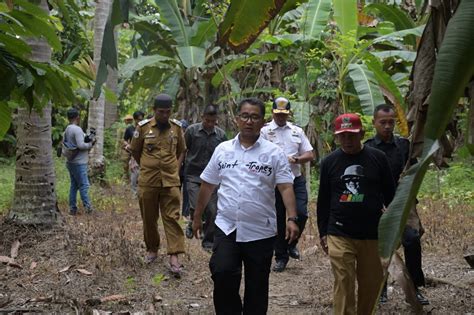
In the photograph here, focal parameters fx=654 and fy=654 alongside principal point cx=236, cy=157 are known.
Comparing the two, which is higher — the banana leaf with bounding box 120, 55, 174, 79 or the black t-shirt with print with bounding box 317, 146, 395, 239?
the banana leaf with bounding box 120, 55, 174, 79

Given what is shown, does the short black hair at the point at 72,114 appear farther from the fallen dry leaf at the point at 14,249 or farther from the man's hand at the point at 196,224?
the man's hand at the point at 196,224

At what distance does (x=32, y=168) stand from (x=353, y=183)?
14.3 feet

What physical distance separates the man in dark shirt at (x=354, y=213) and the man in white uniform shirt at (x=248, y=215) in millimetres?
354

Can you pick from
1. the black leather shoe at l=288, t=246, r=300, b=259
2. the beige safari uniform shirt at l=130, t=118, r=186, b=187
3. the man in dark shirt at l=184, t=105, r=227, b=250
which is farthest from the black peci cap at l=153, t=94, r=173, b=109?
the black leather shoe at l=288, t=246, r=300, b=259

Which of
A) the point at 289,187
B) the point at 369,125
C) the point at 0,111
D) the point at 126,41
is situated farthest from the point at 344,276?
the point at 126,41

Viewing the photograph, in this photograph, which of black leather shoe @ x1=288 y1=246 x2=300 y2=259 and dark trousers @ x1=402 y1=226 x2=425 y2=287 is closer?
dark trousers @ x1=402 y1=226 x2=425 y2=287

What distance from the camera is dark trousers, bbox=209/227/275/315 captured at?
15.6ft

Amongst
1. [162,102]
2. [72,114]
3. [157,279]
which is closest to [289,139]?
[162,102]

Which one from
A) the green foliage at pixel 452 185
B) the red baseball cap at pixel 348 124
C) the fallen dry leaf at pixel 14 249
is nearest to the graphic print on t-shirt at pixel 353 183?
the red baseball cap at pixel 348 124

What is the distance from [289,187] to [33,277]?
10.5 feet

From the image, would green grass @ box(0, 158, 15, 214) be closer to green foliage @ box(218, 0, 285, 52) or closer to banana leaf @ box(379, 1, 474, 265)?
green foliage @ box(218, 0, 285, 52)

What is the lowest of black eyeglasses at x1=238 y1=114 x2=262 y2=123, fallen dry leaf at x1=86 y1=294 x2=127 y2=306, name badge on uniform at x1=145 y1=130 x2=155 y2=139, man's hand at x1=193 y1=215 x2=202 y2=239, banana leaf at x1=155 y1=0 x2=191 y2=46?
fallen dry leaf at x1=86 y1=294 x2=127 y2=306

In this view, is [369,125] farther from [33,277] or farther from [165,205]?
[33,277]

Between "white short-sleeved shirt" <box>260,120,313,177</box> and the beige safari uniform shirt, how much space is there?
1085 millimetres
